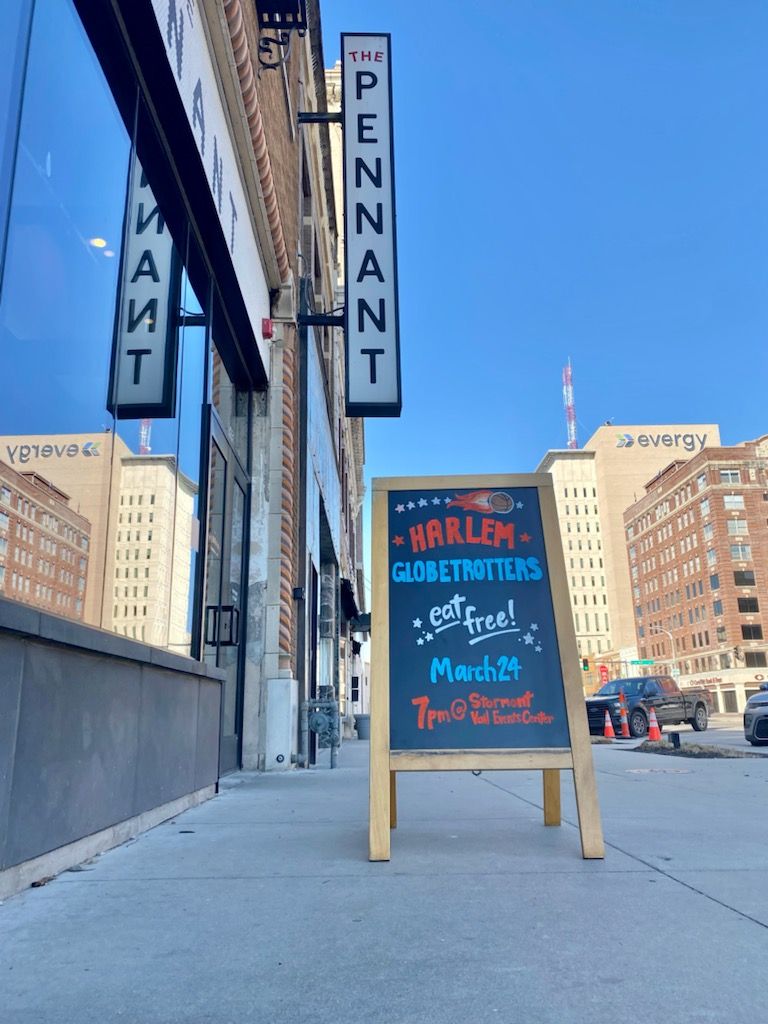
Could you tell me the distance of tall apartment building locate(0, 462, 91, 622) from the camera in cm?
320

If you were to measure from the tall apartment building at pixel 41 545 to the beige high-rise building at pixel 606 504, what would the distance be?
404 feet

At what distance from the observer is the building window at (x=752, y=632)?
8025 centimetres

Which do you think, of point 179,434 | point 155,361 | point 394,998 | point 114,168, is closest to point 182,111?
point 114,168

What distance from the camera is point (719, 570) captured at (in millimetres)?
83000

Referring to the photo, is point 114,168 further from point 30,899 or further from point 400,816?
point 400,816

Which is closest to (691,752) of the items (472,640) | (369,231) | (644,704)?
(644,704)

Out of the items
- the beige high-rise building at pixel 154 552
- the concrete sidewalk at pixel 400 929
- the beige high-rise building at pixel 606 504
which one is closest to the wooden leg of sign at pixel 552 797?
the concrete sidewalk at pixel 400 929

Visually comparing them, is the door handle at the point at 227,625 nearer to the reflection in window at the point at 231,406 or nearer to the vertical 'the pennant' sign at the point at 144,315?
the reflection in window at the point at 231,406

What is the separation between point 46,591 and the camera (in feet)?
11.7

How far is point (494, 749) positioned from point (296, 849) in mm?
1201

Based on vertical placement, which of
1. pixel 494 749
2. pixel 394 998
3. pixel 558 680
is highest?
pixel 558 680

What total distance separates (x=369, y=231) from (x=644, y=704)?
14.1m

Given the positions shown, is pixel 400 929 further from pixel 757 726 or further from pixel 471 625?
pixel 757 726

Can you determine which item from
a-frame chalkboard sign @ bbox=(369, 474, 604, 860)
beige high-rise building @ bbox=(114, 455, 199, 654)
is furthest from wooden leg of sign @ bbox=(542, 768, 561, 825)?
beige high-rise building @ bbox=(114, 455, 199, 654)
